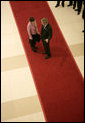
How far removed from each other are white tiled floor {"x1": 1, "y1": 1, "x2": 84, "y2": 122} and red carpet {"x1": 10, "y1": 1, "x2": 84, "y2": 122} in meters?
0.17

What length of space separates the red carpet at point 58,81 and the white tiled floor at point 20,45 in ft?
0.57

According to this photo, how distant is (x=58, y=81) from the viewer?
548 cm

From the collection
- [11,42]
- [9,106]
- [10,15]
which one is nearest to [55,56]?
[11,42]

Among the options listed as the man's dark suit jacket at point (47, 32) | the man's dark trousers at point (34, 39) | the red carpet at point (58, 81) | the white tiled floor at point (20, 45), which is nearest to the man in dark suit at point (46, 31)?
the man's dark suit jacket at point (47, 32)

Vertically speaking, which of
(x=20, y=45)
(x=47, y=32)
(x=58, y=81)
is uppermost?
(x=47, y=32)

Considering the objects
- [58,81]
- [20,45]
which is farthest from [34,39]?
[58,81]

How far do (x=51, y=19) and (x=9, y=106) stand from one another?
3.71 m

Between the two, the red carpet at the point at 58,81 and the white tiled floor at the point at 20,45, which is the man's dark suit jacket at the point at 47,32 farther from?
the white tiled floor at the point at 20,45

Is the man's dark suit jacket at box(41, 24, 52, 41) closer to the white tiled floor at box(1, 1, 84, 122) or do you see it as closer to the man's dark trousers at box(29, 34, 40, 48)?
the man's dark trousers at box(29, 34, 40, 48)

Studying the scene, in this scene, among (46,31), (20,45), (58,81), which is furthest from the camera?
(20,45)

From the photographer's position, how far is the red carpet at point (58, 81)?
16.1ft

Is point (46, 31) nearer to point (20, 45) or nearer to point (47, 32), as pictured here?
point (47, 32)

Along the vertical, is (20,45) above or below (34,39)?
below

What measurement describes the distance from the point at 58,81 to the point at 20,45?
1.89m
